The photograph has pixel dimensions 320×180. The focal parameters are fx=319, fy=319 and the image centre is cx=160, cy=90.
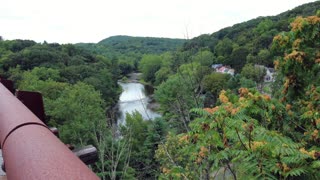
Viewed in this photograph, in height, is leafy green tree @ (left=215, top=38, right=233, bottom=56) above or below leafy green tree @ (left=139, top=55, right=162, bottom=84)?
above

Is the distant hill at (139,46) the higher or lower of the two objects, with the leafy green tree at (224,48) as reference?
lower

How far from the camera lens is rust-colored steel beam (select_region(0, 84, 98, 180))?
69cm

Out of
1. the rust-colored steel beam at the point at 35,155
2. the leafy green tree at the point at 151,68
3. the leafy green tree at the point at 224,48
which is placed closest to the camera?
the rust-colored steel beam at the point at 35,155

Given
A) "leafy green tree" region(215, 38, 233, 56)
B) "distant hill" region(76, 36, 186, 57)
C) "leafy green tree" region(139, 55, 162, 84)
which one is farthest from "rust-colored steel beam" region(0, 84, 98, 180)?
"distant hill" region(76, 36, 186, 57)

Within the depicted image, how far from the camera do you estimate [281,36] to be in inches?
239

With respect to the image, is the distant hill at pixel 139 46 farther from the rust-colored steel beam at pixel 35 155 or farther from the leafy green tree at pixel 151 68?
the rust-colored steel beam at pixel 35 155

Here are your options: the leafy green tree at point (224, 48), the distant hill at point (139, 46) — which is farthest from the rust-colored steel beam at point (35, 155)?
the distant hill at point (139, 46)

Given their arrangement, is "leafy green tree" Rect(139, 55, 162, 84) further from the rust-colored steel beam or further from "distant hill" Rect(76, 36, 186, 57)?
the rust-colored steel beam

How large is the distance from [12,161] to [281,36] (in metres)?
5.97

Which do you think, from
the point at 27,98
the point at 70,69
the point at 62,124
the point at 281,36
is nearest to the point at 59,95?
the point at 62,124

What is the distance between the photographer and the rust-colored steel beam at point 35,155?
27.3 inches

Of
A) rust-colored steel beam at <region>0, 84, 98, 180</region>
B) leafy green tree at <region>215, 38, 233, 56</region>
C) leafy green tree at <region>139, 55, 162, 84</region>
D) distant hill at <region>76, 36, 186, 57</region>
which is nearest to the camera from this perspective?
rust-colored steel beam at <region>0, 84, 98, 180</region>

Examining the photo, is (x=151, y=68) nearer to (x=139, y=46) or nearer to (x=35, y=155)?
(x=35, y=155)

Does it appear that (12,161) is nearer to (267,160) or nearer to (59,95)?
(267,160)
